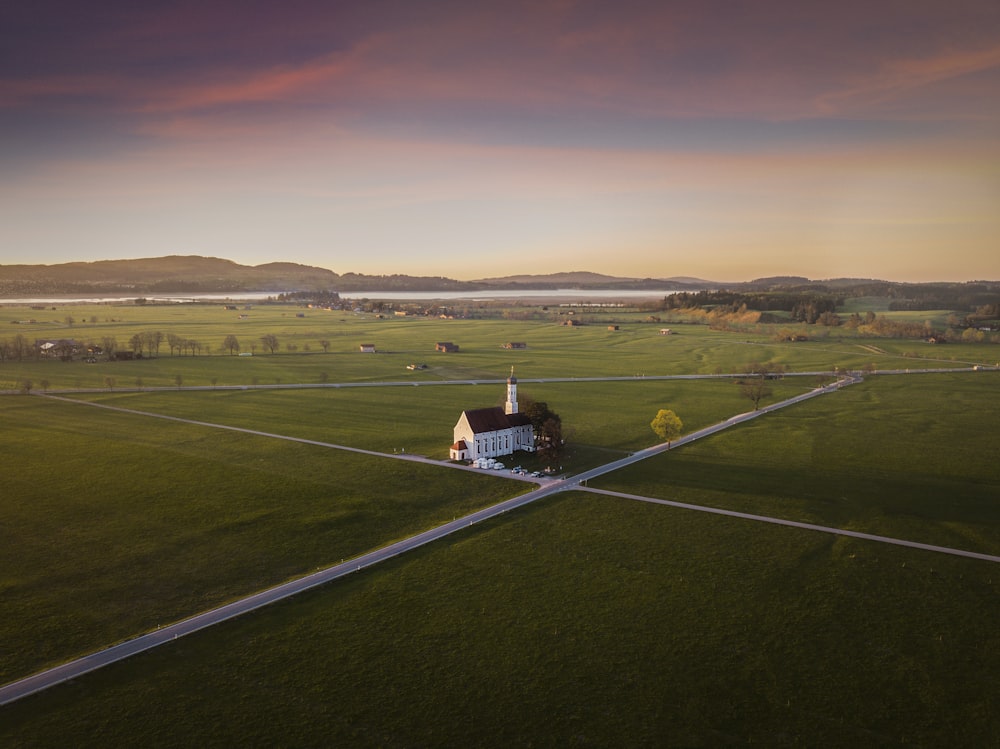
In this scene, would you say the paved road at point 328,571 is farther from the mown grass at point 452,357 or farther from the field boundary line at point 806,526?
the mown grass at point 452,357

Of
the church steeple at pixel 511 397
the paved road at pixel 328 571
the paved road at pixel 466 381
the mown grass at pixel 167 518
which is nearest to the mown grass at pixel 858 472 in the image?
the paved road at pixel 328 571

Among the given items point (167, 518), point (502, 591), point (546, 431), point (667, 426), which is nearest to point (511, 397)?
point (546, 431)

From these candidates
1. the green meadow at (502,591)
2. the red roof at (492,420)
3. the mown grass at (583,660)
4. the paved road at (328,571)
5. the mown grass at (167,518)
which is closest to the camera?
the mown grass at (583,660)

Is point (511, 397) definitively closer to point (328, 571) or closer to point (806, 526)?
point (806, 526)

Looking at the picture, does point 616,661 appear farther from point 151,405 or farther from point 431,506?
point 151,405

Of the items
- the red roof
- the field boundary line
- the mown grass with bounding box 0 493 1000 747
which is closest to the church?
the red roof

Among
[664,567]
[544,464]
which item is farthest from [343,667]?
[544,464]
